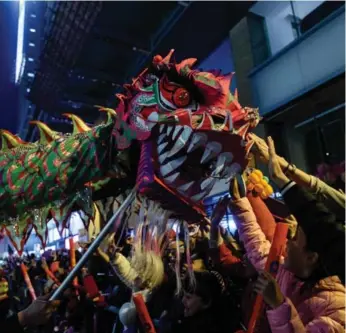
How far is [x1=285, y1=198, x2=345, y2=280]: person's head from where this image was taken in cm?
139

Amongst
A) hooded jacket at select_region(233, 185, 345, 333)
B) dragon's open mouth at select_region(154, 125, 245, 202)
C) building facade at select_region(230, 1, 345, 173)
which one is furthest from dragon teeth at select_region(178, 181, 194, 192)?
building facade at select_region(230, 1, 345, 173)

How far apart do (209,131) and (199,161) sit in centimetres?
11

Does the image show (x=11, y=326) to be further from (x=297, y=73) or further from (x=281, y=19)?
(x=281, y=19)

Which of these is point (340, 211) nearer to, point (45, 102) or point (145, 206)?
point (145, 206)

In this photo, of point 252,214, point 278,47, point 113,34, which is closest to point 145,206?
point 252,214

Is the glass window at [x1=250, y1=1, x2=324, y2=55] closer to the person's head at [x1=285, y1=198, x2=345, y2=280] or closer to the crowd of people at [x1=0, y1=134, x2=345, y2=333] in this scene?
the crowd of people at [x1=0, y1=134, x2=345, y2=333]

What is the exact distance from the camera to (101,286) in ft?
13.6

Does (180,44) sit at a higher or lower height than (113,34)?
lower

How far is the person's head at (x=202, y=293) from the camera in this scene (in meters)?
2.06

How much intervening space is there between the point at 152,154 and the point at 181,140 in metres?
0.10

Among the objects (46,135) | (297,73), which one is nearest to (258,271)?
(46,135)

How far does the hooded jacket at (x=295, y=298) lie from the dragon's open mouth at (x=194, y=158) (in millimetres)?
421

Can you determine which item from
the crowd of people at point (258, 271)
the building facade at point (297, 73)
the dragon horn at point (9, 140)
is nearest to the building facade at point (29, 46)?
the building facade at point (297, 73)

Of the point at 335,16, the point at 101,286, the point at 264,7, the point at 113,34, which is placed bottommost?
the point at 101,286
